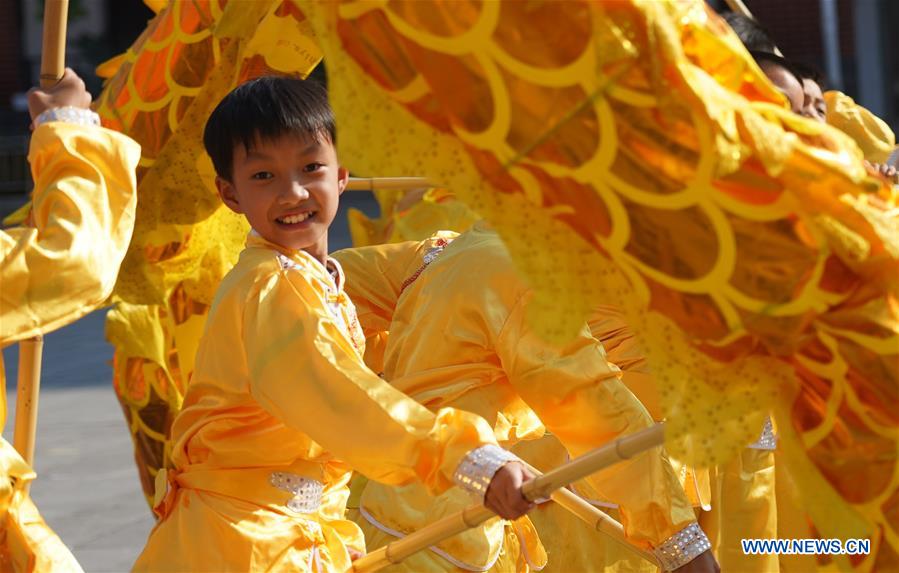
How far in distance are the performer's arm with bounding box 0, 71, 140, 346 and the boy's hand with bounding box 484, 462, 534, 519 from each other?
24.7 inches

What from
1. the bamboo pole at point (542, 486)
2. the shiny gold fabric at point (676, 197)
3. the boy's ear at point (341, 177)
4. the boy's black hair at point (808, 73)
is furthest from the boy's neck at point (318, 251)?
the boy's black hair at point (808, 73)

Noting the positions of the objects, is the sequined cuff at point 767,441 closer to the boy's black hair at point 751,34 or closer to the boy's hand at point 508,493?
the boy's black hair at point 751,34

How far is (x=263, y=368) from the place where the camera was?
237 cm

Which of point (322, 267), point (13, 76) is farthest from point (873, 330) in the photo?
point (13, 76)

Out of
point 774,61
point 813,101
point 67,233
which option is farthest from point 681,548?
point 813,101

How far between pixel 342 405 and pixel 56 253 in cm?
46

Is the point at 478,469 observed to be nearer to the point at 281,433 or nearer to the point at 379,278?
the point at 281,433

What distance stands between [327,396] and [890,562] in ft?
2.70

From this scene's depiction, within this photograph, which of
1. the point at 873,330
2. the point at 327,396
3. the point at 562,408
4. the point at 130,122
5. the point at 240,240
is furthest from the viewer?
the point at 240,240

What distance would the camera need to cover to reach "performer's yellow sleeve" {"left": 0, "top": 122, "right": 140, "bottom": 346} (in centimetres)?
224

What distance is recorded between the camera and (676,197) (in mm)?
1907

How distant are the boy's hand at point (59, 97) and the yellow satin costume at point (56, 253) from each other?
0.23 feet

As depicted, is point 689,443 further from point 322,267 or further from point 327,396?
point 322,267

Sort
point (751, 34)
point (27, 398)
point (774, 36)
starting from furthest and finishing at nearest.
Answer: point (774, 36)
point (751, 34)
point (27, 398)
